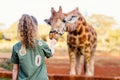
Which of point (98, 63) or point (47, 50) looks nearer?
point (47, 50)

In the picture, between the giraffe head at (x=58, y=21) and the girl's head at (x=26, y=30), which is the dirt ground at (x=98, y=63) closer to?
the giraffe head at (x=58, y=21)

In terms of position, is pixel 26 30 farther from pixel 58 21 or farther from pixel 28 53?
pixel 58 21

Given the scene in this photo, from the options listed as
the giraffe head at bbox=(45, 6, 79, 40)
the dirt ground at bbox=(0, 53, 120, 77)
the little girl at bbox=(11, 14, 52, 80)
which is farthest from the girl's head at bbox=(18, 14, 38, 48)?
the dirt ground at bbox=(0, 53, 120, 77)

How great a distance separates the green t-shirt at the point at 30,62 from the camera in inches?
116

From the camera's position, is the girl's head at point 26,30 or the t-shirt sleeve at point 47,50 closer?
the girl's head at point 26,30

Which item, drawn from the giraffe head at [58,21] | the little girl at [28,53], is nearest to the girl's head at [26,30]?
the little girl at [28,53]

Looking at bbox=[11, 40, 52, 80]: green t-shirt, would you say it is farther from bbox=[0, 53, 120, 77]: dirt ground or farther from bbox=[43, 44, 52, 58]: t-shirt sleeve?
bbox=[0, 53, 120, 77]: dirt ground

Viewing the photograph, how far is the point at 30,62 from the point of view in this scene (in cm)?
296

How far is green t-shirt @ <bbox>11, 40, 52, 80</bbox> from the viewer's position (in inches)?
116

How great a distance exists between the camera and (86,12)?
8.88m

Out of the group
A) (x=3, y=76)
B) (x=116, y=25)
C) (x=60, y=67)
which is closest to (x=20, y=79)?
(x=3, y=76)

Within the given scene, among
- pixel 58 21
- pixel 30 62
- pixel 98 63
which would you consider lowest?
pixel 98 63

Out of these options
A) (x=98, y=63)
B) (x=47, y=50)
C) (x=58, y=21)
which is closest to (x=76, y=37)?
(x=58, y=21)

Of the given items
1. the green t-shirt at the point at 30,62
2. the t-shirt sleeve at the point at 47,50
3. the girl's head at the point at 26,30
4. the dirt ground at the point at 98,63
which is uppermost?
the girl's head at the point at 26,30
